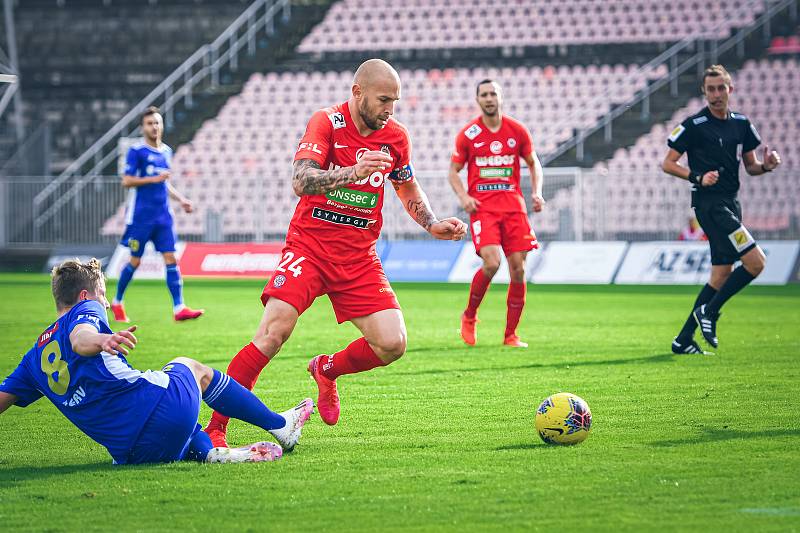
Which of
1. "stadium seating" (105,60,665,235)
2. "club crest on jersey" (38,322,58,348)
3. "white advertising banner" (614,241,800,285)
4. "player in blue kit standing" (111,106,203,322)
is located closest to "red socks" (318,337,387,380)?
"club crest on jersey" (38,322,58,348)

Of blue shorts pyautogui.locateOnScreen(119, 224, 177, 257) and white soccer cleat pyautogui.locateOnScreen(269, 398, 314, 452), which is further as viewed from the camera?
blue shorts pyautogui.locateOnScreen(119, 224, 177, 257)

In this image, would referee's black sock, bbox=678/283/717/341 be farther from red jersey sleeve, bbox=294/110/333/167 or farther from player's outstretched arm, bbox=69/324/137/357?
player's outstretched arm, bbox=69/324/137/357

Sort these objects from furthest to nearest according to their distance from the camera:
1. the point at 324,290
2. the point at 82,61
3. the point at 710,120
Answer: the point at 82,61 < the point at 710,120 < the point at 324,290

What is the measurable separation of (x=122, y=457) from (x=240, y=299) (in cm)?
1287

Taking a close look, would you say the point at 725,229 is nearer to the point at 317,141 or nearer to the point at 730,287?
the point at 730,287

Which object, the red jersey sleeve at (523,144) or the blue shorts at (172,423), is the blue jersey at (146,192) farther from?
the blue shorts at (172,423)

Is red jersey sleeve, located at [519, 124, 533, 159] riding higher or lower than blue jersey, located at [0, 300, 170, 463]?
higher

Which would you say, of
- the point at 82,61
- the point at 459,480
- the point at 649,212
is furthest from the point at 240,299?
the point at 82,61

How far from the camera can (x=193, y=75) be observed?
33.6m

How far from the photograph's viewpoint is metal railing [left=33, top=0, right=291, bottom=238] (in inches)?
1212

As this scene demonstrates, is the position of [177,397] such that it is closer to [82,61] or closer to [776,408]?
[776,408]

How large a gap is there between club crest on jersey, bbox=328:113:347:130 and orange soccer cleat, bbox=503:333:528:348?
530cm

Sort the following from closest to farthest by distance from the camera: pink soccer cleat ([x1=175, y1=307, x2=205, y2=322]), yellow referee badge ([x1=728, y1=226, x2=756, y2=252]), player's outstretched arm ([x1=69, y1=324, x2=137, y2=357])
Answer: player's outstretched arm ([x1=69, y1=324, x2=137, y2=357]), yellow referee badge ([x1=728, y1=226, x2=756, y2=252]), pink soccer cleat ([x1=175, y1=307, x2=205, y2=322])

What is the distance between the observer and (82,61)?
34406 millimetres
